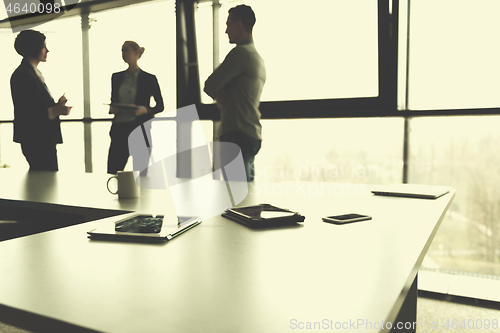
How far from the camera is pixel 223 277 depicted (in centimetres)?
61

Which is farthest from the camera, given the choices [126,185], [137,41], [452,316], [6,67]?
[6,67]

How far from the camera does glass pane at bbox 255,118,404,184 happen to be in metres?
2.89

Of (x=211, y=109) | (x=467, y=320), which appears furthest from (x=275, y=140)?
(x=467, y=320)

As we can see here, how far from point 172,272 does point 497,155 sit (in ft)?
8.52

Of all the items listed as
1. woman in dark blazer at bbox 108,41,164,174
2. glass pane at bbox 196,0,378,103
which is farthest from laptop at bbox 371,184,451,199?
woman in dark blazer at bbox 108,41,164,174

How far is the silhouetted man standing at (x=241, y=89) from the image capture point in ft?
8.55

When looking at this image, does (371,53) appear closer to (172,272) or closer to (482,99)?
(482,99)

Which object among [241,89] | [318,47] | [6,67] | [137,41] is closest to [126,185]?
[241,89]

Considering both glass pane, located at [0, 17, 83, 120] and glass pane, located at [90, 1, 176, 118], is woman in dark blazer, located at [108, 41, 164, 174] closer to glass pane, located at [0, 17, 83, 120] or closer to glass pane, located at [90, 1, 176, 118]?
glass pane, located at [90, 1, 176, 118]

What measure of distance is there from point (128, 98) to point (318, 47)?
63.6 inches

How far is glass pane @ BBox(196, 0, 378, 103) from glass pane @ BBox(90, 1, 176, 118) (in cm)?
82

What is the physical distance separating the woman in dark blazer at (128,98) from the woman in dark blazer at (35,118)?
0.49 meters

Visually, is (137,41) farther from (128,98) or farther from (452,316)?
(452,316)

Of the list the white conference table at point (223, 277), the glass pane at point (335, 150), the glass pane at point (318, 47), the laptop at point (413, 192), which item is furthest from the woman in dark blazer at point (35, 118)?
the laptop at point (413, 192)
